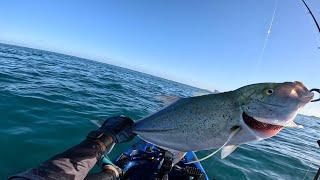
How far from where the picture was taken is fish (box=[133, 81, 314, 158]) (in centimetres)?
221

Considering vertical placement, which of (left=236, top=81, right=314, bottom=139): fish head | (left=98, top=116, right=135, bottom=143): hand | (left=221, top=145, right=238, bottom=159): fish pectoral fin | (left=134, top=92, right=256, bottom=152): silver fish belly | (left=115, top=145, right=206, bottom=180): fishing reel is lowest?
(left=115, top=145, right=206, bottom=180): fishing reel

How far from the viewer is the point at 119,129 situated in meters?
3.43

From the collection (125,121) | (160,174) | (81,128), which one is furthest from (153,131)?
(81,128)

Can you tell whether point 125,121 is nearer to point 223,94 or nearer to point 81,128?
point 223,94

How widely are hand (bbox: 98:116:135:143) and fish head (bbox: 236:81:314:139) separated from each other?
4.76 ft

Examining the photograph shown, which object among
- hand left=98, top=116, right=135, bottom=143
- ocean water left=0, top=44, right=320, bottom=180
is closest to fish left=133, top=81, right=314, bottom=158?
hand left=98, top=116, right=135, bottom=143

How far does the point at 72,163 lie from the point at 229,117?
165cm

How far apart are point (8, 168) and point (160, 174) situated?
421cm

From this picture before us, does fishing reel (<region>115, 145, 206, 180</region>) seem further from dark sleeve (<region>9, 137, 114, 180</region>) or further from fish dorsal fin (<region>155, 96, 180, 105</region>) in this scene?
fish dorsal fin (<region>155, 96, 180, 105</region>)

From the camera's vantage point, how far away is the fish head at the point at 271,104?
2.19m

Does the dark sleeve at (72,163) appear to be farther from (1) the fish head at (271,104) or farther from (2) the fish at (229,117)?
(1) the fish head at (271,104)

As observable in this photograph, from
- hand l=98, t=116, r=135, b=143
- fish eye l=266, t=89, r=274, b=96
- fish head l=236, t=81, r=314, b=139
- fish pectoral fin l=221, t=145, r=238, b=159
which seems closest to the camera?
fish head l=236, t=81, r=314, b=139

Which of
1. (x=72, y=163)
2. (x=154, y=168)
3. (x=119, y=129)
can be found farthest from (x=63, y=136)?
(x=72, y=163)

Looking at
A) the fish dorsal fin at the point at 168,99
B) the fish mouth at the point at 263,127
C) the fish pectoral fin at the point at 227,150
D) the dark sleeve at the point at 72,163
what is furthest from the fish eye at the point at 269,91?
the dark sleeve at the point at 72,163
